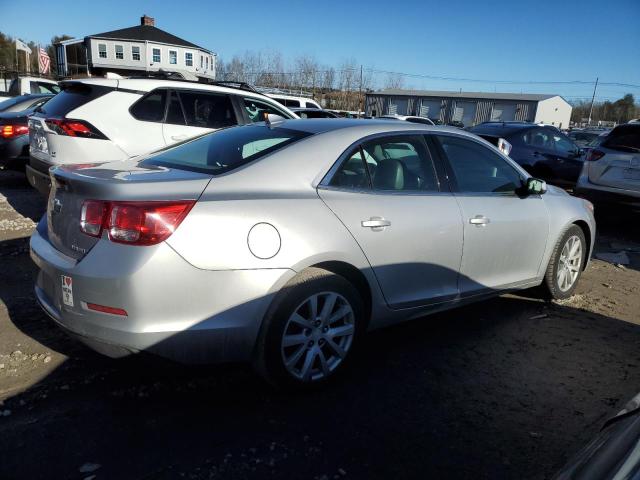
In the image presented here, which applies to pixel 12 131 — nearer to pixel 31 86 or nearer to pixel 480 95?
pixel 31 86

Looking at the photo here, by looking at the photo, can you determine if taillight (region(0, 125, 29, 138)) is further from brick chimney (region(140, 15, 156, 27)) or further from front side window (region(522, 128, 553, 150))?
brick chimney (region(140, 15, 156, 27))

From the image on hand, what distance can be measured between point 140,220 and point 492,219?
2575 millimetres

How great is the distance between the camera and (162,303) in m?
2.50

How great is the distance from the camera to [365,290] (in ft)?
10.6

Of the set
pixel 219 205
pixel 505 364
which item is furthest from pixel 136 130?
pixel 505 364

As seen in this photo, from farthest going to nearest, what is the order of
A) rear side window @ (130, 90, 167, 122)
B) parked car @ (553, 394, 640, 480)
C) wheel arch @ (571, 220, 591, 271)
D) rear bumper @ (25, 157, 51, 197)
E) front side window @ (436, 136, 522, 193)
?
rear side window @ (130, 90, 167, 122), rear bumper @ (25, 157, 51, 197), wheel arch @ (571, 220, 591, 271), front side window @ (436, 136, 522, 193), parked car @ (553, 394, 640, 480)

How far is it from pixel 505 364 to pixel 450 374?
474mm

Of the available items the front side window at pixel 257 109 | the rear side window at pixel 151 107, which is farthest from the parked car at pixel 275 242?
the front side window at pixel 257 109

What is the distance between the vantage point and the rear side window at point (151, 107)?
5.98m

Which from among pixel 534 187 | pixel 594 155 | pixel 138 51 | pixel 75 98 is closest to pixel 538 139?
pixel 594 155

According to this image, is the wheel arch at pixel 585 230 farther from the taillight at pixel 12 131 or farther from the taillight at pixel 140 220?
the taillight at pixel 12 131

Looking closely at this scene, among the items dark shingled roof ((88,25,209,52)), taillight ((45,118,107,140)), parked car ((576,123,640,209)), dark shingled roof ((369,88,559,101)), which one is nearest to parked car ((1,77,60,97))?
taillight ((45,118,107,140))

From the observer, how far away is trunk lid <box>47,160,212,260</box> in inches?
102

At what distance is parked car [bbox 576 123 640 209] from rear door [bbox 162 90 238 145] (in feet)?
18.0
